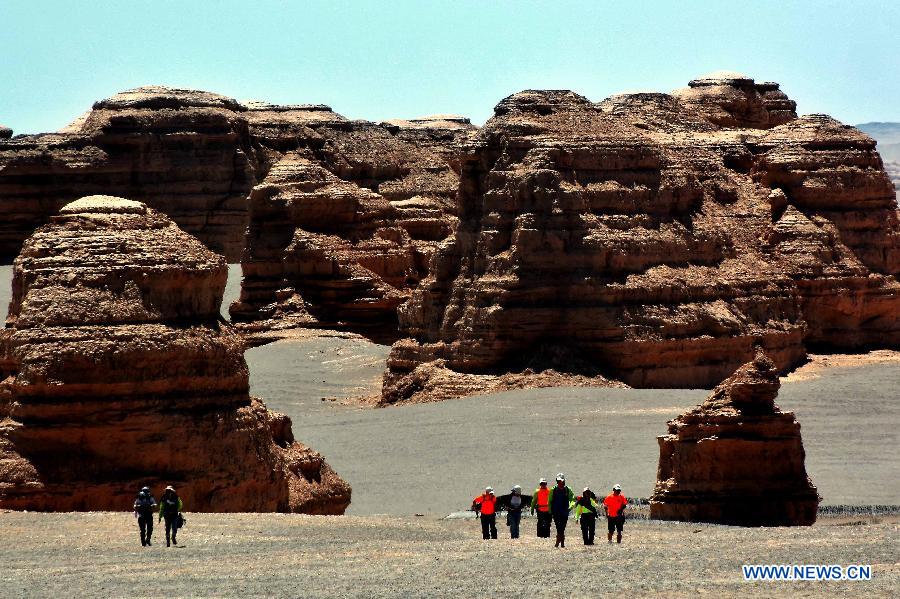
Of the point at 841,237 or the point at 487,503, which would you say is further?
the point at 841,237

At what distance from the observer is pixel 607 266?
42.5 m

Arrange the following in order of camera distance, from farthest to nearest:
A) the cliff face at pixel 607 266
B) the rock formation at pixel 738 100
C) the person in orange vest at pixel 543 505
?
1. the rock formation at pixel 738 100
2. the cliff face at pixel 607 266
3. the person in orange vest at pixel 543 505

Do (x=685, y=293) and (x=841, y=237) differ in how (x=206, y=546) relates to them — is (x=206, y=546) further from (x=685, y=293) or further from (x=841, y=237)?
(x=841, y=237)

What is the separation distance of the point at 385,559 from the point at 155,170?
5063cm

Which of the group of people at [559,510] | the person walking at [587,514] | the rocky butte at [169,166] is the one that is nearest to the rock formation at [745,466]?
the group of people at [559,510]

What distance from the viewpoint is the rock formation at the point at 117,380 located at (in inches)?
968

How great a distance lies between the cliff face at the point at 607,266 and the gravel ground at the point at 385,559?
17.4 m

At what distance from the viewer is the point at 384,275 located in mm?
57000

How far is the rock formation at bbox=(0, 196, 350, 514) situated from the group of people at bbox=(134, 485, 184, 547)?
2261 mm

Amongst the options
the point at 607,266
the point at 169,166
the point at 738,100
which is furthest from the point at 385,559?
the point at 169,166

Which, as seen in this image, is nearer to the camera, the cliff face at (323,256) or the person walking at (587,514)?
the person walking at (587,514)

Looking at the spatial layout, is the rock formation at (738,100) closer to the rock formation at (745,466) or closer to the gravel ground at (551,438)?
the gravel ground at (551,438)

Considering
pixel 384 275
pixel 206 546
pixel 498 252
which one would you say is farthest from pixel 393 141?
pixel 206 546

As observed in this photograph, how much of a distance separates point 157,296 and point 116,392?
3.75 ft
